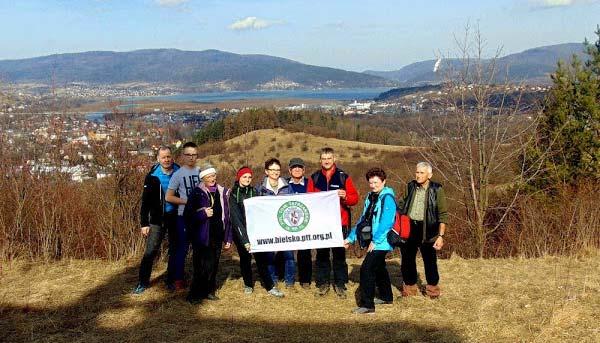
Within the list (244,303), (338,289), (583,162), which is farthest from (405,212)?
(583,162)

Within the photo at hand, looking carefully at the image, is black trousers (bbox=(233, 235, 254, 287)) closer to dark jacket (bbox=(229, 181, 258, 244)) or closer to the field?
dark jacket (bbox=(229, 181, 258, 244))

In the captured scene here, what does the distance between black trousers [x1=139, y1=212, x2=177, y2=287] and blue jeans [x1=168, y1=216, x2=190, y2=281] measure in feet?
0.21

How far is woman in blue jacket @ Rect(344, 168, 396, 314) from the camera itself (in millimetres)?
6598

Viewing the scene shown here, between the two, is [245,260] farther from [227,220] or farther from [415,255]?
[415,255]

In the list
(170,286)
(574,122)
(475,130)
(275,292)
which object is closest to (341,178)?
(275,292)

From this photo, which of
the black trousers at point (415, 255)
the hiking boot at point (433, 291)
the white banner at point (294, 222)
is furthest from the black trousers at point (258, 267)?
the hiking boot at point (433, 291)

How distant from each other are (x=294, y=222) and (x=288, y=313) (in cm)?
125

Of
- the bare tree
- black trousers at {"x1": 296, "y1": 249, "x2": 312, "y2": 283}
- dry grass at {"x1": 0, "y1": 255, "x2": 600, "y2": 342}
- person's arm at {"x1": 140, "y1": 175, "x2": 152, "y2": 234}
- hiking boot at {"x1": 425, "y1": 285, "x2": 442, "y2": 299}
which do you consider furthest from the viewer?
the bare tree

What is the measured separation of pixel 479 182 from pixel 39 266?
10694mm

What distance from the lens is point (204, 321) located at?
265 inches

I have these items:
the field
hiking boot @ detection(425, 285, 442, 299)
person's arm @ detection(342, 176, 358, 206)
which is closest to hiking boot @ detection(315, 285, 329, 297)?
person's arm @ detection(342, 176, 358, 206)

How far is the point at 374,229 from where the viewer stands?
6.67 m

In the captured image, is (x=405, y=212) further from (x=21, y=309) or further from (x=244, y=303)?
(x=21, y=309)

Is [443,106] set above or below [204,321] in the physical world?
above
